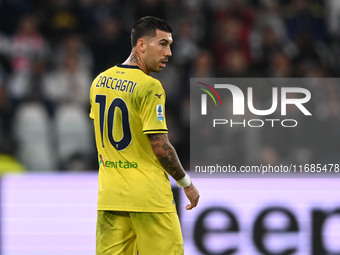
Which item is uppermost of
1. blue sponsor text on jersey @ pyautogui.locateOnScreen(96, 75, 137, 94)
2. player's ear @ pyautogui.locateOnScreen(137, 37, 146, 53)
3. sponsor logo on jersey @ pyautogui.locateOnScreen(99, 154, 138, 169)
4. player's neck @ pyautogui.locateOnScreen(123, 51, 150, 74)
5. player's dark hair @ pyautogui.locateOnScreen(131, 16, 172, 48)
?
player's dark hair @ pyautogui.locateOnScreen(131, 16, 172, 48)

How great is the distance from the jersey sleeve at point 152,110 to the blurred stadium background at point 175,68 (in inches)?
79.1

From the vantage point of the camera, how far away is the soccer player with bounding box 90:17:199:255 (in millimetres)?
3189

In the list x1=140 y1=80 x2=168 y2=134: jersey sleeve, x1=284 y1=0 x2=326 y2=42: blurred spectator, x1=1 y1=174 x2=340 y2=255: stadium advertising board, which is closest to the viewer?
x1=140 y1=80 x2=168 y2=134: jersey sleeve

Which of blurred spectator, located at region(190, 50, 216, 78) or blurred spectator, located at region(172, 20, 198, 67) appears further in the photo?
blurred spectator, located at region(172, 20, 198, 67)

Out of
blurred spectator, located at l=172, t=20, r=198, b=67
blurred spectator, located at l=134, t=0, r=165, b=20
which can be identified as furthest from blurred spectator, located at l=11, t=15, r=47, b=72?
blurred spectator, located at l=172, t=20, r=198, b=67

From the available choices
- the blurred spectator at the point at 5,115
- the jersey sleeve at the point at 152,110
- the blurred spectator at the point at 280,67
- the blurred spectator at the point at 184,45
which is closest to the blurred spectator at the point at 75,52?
the blurred spectator at the point at 5,115

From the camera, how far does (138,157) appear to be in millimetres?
3281

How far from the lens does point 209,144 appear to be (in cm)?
591

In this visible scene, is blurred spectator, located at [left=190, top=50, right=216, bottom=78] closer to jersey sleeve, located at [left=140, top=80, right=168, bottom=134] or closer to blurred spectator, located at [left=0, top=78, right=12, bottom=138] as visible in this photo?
blurred spectator, located at [left=0, top=78, right=12, bottom=138]

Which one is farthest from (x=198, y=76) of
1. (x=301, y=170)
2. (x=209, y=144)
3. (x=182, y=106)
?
(x=301, y=170)

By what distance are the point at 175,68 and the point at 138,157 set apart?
3997 millimetres

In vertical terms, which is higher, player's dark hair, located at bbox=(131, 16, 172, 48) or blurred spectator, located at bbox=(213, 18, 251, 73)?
blurred spectator, located at bbox=(213, 18, 251, 73)

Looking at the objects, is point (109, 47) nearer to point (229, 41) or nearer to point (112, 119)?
point (229, 41)

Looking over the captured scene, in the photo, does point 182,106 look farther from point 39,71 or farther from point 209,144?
point 39,71
